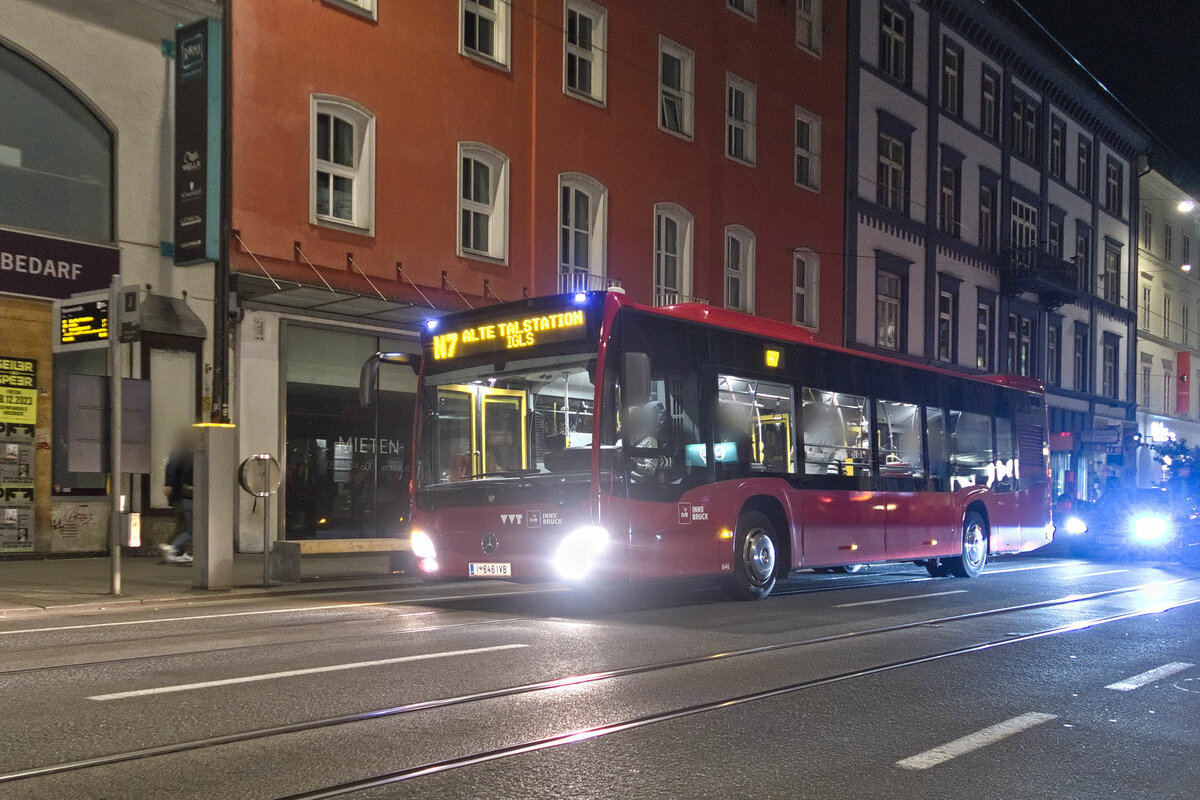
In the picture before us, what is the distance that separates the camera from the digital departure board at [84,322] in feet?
41.1

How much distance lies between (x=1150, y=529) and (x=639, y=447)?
16.6 m

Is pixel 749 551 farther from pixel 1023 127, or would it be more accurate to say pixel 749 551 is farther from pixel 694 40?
pixel 1023 127

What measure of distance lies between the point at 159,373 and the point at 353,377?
338cm

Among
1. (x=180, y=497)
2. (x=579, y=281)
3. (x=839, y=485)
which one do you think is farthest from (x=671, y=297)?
(x=180, y=497)

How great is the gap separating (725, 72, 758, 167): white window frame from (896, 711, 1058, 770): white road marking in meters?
22.8

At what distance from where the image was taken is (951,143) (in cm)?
3622

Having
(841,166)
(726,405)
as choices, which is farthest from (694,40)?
(726,405)

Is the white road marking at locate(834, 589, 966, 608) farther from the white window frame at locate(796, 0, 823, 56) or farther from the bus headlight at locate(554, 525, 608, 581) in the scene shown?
the white window frame at locate(796, 0, 823, 56)

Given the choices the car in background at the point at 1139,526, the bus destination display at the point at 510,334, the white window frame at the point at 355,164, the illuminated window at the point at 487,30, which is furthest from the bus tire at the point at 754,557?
the car in background at the point at 1139,526

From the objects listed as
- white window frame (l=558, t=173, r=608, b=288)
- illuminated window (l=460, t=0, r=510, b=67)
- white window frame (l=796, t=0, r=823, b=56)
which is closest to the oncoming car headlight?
illuminated window (l=460, t=0, r=510, b=67)

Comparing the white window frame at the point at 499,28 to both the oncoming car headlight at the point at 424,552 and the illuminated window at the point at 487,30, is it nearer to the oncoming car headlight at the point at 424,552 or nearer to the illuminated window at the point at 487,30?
the illuminated window at the point at 487,30

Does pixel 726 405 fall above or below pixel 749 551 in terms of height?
above

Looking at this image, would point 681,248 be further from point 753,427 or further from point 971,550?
point 753,427

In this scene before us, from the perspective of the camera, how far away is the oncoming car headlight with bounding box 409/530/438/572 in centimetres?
1160
